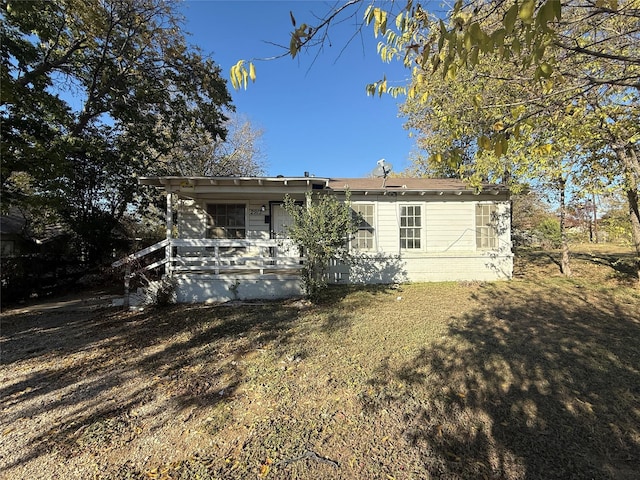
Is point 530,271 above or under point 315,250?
under

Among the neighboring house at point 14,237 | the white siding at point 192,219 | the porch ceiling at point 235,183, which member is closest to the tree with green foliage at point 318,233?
the porch ceiling at point 235,183

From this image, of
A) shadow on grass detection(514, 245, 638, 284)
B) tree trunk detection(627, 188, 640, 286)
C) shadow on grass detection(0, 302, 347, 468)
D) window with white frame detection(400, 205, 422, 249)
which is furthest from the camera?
window with white frame detection(400, 205, 422, 249)

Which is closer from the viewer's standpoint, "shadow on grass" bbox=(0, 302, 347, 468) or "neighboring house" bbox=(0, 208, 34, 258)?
"shadow on grass" bbox=(0, 302, 347, 468)

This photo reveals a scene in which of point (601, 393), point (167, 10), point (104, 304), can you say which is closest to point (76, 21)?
point (167, 10)

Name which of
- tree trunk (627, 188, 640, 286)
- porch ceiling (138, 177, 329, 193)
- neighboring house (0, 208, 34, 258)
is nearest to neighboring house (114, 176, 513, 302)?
porch ceiling (138, 177, 329, 193)

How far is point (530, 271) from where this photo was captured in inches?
446

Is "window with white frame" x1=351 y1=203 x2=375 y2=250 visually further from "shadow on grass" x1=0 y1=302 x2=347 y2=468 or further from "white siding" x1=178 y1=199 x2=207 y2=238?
"white siding" x1=178 y1=199 x2=207 y2=238

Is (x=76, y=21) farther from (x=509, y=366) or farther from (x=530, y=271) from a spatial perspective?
(x=530, y=271)

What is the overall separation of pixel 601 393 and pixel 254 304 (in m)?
6.03

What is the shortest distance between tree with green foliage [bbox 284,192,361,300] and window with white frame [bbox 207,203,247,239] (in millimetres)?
2890

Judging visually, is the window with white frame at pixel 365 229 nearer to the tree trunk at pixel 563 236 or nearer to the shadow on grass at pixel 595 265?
the shadow on grass at pixel 595 265

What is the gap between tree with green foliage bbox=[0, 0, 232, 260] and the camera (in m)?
7.06

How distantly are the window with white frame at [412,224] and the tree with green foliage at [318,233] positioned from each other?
10.4 feet

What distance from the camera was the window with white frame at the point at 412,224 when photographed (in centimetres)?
1020
